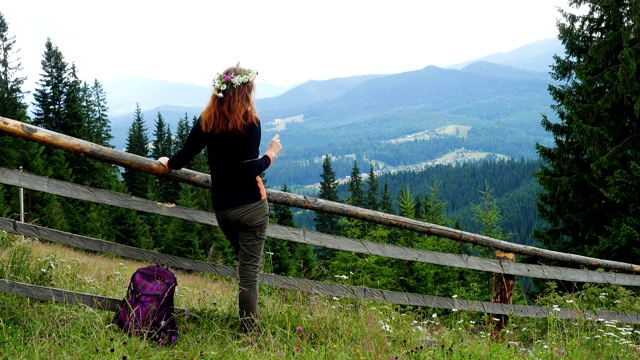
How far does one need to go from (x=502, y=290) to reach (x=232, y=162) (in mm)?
3181

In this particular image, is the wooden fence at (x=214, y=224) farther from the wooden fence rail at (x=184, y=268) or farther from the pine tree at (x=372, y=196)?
the pine tree at (x=372, y=196)

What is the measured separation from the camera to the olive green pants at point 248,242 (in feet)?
12.8

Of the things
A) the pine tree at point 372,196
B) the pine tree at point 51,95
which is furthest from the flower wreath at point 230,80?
the pine tree at point 372,196

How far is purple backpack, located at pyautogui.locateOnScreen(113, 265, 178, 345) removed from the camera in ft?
12.2

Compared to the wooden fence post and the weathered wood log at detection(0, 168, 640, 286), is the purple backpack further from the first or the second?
the wooden fence post

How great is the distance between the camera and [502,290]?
5.70 metres

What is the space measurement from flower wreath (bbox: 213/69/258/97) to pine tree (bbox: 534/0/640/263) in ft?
54.4

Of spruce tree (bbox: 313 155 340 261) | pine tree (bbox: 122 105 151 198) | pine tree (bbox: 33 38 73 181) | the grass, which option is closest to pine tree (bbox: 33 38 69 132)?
pine tree (bbox: 33 38 73 181)

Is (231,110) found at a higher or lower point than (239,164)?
higher

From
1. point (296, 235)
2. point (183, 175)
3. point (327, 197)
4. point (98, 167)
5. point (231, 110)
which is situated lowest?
point (327, 197)

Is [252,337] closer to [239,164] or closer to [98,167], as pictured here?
[239,164]

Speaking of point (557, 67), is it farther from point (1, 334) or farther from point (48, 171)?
point (48, 171)

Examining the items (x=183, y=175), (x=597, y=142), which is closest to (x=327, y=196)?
(x=597, y=142)

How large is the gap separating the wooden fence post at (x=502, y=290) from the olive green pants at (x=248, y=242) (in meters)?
2.63
